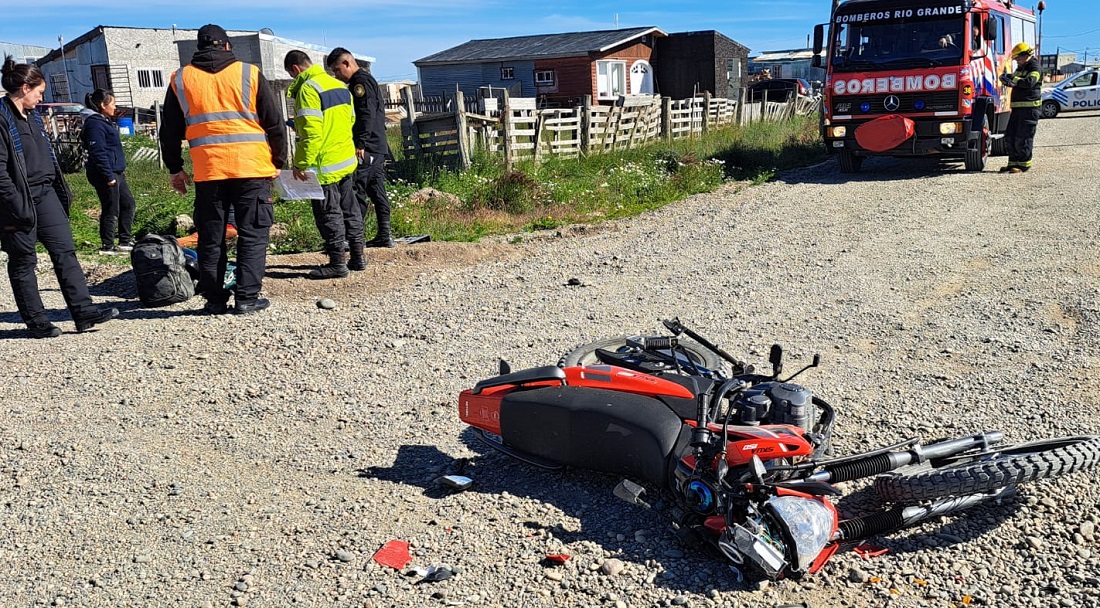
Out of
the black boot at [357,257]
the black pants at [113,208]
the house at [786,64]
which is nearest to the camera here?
the black boot at [357,257]

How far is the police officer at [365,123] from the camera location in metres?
8.09

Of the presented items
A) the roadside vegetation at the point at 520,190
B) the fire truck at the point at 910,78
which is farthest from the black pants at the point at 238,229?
the fire truck at the point at 910,78

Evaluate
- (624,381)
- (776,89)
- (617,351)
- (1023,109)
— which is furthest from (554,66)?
(624,381)

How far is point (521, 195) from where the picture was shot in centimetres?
1205

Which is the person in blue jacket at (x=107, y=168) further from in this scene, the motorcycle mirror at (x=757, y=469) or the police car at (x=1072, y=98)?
the police car at (x=1072, y=98)

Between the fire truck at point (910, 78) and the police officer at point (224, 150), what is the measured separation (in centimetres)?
992

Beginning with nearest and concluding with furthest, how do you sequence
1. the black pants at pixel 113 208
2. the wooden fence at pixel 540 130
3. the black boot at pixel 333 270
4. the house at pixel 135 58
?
the black boot at pixel 333 270, the black pants at pixel 113 208, the wooden fence at pixel 540 130, the house at pixel 135 58

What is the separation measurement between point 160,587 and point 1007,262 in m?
7.25

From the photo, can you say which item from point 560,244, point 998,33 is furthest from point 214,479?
point 998,33

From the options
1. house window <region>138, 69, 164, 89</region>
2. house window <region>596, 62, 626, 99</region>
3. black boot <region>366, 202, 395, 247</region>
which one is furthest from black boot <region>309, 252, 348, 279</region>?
house window <region>138, 69, 164, 89</region>

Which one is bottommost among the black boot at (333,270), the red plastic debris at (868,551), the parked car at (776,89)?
the red plastic debris at (868,551)

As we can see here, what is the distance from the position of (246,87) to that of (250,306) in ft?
5.31

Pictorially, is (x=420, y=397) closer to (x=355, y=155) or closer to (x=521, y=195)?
(x=355, y=155)

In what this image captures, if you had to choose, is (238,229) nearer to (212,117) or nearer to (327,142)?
(212,117)
